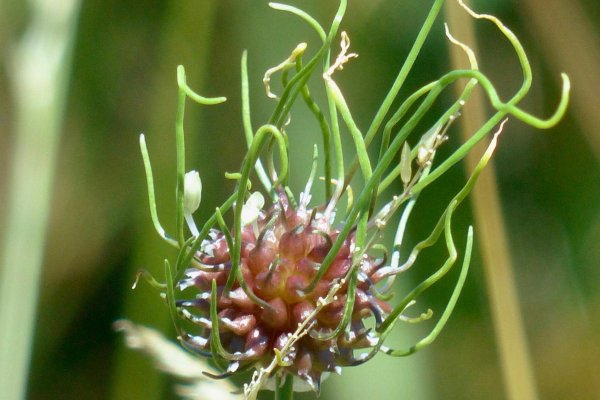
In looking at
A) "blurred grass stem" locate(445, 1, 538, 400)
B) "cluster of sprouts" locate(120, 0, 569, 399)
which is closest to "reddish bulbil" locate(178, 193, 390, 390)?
"cluster of sprouts" locate(120, 0, 569, 399)

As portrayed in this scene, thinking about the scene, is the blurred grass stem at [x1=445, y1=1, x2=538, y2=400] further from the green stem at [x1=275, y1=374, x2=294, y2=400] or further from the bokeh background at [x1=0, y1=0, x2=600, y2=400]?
the green stem at [x1=275, y1=374, x2=294, y2=400]

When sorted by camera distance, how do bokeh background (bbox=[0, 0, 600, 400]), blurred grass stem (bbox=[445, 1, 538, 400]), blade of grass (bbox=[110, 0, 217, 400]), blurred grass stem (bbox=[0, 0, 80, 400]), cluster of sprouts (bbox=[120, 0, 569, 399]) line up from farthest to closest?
bokeh background (bbox=[0, 0, 600, 400]) → blade of grass (bbox=[110, 0, 217, 400]) → blurred grass stem (bbox=[445, 1, 538, 400]) → blurred grass stem (bbox=[0, 0, 80, 400]) → cluster of sprouts (bbox=[120, 0, 569, 399])

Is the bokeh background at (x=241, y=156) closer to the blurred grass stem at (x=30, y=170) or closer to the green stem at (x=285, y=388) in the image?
the blurred grass stem at (x=30, y=170)

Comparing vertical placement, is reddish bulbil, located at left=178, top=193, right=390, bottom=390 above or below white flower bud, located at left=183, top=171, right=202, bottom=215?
below

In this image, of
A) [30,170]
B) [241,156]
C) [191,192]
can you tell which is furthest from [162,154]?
[191,192]

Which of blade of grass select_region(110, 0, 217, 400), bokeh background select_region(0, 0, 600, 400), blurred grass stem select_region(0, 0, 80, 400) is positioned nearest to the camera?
blurred grass stem select_region(0, 0, 80, 400)

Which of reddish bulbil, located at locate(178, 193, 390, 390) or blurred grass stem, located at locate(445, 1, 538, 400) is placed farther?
blurred grass stem, located at locate(445, 1, 538, 400)

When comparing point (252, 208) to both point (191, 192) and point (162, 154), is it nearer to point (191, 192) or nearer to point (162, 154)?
point (191, 192)

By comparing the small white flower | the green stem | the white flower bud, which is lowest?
the green stem
